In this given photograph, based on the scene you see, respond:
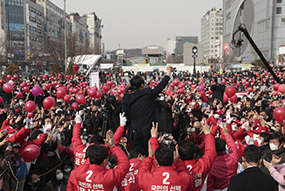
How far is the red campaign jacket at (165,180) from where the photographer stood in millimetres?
2580

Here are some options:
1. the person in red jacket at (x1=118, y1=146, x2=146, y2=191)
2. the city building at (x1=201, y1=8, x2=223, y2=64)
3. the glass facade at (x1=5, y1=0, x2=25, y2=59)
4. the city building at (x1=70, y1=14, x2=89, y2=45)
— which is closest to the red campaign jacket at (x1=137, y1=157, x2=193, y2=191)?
the person in red jacket at (x1=118, y1=146, x2=146, y2=191)

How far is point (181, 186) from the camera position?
8.55ft

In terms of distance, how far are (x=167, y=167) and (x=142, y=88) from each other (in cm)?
156

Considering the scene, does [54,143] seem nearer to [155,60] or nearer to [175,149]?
[175,149]

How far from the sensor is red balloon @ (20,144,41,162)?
394 centimetres

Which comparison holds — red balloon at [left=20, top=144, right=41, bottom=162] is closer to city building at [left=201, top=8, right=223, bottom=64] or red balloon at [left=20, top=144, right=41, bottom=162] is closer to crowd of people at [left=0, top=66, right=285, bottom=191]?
crowd of people at [left=0, top=66, right=285, bottom=191]

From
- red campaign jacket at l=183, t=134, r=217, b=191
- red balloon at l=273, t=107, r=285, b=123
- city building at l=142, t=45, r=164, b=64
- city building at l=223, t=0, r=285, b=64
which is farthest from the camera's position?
city building at l=142, t=45, r=164, b=64

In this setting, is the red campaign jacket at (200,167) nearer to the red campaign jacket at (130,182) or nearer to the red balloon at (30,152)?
the red campaign jacket at (130,182)

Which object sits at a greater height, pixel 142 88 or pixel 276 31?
pixel 276 31

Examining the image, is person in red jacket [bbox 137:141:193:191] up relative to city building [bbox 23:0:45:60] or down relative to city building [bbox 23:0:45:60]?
down

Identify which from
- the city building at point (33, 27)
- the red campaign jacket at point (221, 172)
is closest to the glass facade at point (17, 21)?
the city building at point (33, 27)

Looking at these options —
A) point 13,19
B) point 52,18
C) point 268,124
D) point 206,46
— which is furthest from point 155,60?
point 268,124

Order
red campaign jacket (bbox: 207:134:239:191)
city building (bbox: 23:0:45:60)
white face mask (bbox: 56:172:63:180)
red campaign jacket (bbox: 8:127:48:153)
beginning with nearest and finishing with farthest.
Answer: red campaign jacket (bbox: 207:134:239:191) → red campaign jacket (bbox: 8:127:48:153) → white face mask (bbox: 56:172:63:180) → city building (bbox: 23:0:45:60)

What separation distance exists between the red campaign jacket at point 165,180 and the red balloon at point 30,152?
2038 millimetres
